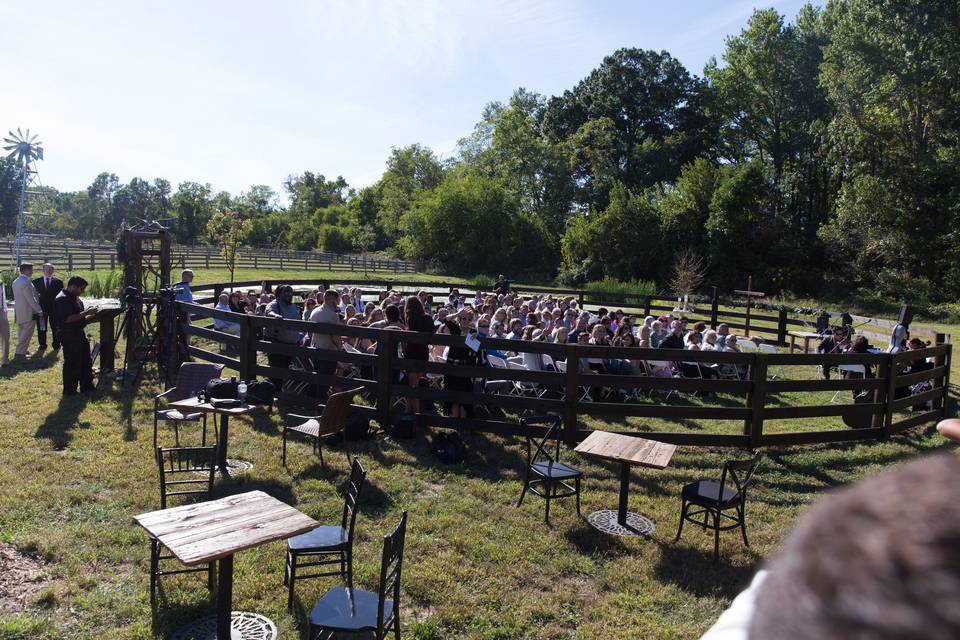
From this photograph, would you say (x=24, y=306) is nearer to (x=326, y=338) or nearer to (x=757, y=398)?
(x=326, y=338)

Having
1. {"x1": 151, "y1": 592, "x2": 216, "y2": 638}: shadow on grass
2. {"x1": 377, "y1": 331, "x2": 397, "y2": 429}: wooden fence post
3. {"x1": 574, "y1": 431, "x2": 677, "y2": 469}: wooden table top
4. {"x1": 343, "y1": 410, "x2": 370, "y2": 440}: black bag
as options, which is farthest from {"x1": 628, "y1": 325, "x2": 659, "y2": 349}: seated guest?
{"x1": 151, "y1": 592, "x2": 216, "y2": 638}: shadow on grass

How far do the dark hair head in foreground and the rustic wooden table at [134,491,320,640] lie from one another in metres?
3.61

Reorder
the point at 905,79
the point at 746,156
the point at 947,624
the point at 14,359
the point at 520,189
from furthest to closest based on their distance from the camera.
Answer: the point at 520,189, the point at 746,156, the point at 905,79, the point at 14,359, the point at 947,624

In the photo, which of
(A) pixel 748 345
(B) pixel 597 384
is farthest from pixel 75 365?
(A) pixel 748 345

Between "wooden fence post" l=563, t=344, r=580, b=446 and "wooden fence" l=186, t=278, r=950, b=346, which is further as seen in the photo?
"wooden fence" l=186, t=278, r=950, b=346

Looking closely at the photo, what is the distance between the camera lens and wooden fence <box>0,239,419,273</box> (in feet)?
96.8

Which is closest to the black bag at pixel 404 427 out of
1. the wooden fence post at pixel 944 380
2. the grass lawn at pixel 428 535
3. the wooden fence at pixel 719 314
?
the grass lawn at pixel 428 535

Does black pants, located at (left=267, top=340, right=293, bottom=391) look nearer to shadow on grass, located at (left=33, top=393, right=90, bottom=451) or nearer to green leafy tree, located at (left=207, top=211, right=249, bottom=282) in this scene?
shadow on grass, located at (left=33, top=393, right=90, bottom=451)

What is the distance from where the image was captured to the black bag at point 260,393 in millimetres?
7128

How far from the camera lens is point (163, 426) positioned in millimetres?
8453

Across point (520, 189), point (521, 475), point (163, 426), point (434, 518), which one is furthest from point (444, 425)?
point (520, 189)

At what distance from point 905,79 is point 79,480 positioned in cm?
4146

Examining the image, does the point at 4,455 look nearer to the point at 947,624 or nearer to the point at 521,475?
the point at 521,475

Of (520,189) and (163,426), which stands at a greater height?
(520,189)
